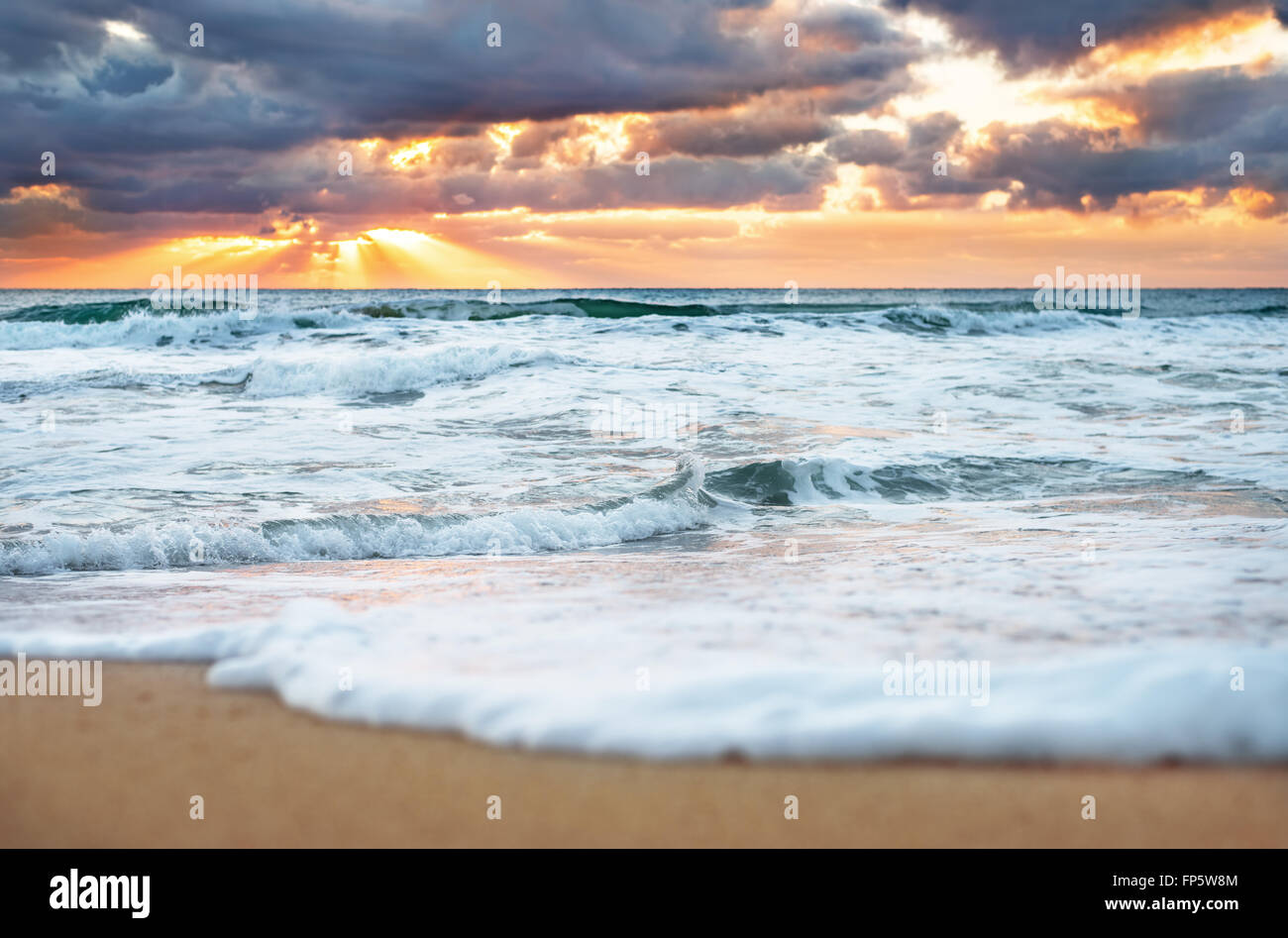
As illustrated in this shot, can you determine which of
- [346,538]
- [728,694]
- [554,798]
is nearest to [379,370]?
[346,538]

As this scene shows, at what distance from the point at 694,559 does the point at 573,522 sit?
36.2 inches

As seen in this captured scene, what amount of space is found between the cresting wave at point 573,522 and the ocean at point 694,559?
23 millimetres

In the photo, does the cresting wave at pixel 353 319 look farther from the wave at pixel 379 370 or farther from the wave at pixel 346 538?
the wave at pixel 346 538

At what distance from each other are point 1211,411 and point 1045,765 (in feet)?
31.7

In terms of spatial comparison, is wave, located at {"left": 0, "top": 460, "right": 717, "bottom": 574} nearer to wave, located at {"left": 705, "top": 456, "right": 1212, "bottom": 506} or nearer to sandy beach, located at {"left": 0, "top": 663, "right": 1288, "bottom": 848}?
wave, located at {"left": 705, "top": 456, "right": 1212, "bottom": 506}

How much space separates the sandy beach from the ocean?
4.3 inches

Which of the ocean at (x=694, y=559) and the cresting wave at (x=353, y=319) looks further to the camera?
the cresting wave at (x=353, y=319)

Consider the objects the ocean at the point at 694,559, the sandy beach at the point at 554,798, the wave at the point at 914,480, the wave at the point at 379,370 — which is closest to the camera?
the sandy beach at the point at 554,798

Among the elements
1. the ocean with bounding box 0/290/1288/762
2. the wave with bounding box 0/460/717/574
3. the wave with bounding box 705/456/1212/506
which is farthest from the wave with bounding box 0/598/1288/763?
the wave with bounding box 705/456/1212/506

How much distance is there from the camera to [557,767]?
7.32ft

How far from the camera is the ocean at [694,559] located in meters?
2.47

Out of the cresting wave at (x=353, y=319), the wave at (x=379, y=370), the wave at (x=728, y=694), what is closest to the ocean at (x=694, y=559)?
the wave at (x=728, y=694)

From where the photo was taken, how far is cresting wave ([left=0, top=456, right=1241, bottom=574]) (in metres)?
4.73
